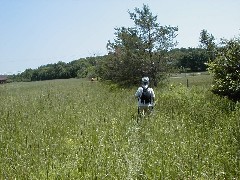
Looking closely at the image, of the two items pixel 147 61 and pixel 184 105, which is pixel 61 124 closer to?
pixel 184 105

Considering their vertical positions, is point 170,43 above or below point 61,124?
above

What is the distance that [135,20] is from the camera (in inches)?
843

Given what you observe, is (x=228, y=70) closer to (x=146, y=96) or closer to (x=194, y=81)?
(x=146, y=96)

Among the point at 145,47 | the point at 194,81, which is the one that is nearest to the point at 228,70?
the point at 145,47

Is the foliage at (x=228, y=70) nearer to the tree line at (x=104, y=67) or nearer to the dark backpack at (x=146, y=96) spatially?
the dark backpack at (x=146, y=96)

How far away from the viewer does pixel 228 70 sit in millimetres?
11219

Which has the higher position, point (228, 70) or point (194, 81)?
point (228, 70)

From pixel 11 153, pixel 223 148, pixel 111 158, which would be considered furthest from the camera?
pixel 11 153

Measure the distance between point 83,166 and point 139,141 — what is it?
6.00 feet

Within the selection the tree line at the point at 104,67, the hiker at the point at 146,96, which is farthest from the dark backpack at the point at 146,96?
the tree line at the point at 104,67

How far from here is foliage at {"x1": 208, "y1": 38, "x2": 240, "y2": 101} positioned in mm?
10727

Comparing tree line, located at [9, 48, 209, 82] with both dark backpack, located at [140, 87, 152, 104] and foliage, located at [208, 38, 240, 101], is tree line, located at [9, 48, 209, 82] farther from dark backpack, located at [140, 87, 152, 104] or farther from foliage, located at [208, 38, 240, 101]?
dark backpack, located at [140, 87, 152, 104]

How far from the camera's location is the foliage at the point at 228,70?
10727 mm

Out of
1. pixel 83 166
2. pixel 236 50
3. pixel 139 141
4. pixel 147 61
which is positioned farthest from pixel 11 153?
pixel 147 61
